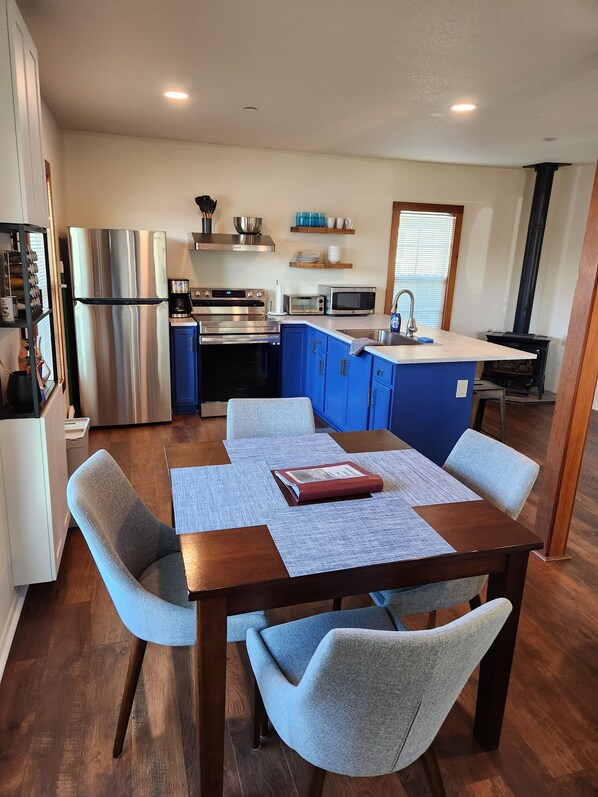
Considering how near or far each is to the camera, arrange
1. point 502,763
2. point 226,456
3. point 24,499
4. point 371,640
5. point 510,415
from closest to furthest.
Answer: point 371,640 → point 502,763 → point 226,456 → point 24,499 → point 510,415

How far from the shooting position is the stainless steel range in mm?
4785

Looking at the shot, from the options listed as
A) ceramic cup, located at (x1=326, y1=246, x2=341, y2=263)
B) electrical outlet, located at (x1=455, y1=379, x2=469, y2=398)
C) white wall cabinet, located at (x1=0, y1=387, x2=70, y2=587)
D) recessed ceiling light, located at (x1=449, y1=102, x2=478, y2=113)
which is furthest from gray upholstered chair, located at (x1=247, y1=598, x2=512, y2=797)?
ceramic cup, located at (x1=326, y1=246, x2=341, y2=263)

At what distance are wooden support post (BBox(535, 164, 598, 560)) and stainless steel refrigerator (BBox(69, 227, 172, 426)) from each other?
311 centimetres

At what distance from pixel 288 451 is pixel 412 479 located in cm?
47

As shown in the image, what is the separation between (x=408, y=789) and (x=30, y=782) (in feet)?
3.49

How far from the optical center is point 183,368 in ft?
15.8

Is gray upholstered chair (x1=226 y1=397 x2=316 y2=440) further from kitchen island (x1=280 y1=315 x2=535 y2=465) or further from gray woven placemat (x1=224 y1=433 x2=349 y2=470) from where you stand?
kitchen island (x1=280 y1=315 x2=535 y2=465)

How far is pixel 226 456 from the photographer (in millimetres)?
1910

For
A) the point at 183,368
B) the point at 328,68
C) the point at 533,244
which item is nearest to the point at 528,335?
the point at 533,244

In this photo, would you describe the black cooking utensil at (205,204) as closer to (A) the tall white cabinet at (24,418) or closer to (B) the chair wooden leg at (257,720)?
(A) the tall white cabinet at (24,418)

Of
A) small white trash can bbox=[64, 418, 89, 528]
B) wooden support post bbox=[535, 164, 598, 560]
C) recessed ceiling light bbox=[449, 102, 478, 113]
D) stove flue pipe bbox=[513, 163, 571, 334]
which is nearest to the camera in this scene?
wooden support post bbox=[535, 164, 598, 560]

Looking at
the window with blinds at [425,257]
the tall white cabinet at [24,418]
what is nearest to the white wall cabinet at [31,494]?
A: the tall white cabinet at [24,418]

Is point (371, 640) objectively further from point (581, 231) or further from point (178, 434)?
point (581, 231)

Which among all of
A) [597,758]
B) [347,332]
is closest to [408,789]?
[597,758]
